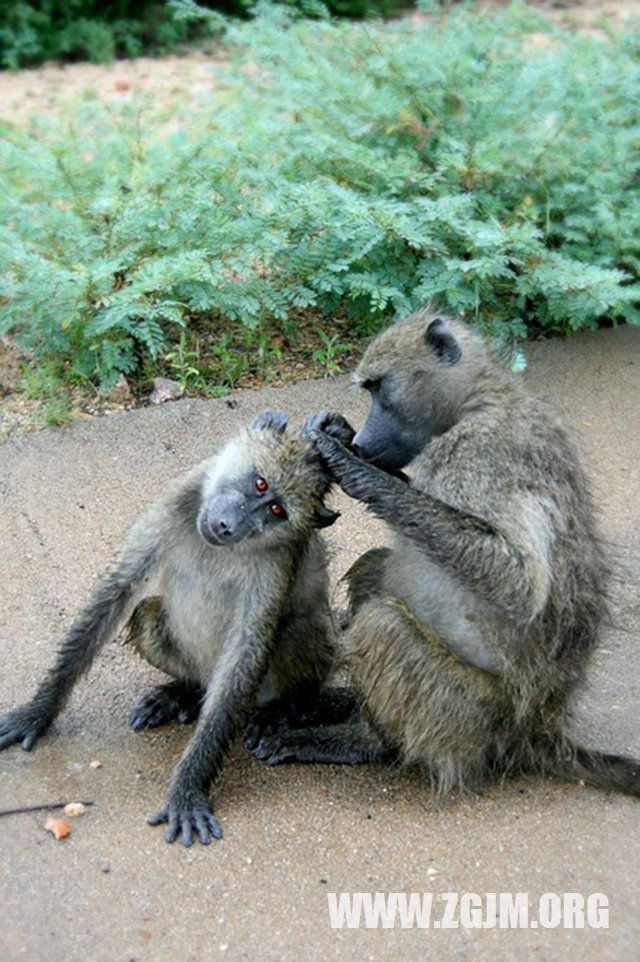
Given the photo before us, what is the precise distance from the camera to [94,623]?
4211 mm

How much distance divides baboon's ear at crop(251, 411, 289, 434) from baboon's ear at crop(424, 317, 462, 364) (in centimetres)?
55

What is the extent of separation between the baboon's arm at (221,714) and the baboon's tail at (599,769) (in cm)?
100

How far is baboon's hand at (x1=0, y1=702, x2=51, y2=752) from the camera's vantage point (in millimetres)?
4109

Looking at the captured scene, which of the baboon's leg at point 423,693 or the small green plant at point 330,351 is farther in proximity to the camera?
the small green plant at point 330,351

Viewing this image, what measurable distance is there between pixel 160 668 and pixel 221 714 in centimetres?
52

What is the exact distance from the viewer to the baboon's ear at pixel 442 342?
165 inches

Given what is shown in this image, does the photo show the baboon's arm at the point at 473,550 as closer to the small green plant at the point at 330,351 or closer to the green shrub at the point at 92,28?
the small green plant at the point at 330,351

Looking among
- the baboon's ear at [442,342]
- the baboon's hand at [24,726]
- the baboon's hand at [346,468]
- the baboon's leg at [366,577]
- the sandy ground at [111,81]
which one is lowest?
the baboon's hand at [24,726]

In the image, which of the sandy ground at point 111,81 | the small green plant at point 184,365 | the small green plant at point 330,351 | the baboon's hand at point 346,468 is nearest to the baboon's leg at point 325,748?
the baboon's hand at point 346,468

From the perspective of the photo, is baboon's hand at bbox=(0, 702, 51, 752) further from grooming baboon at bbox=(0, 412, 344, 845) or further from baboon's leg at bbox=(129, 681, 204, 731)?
baboon's leg at bbox=(129, 681, 204, 731)

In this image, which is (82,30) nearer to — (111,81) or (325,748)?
(111,81)

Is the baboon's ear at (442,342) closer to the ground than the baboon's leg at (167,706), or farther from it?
farther from it

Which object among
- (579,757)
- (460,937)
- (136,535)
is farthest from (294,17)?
(460,937)

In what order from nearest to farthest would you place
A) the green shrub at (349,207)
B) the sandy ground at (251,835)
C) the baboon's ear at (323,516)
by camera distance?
1. the sandy ground at (251,835)
2. the baboon's ear at (323,516)
3. the green shrub at (349,207)
